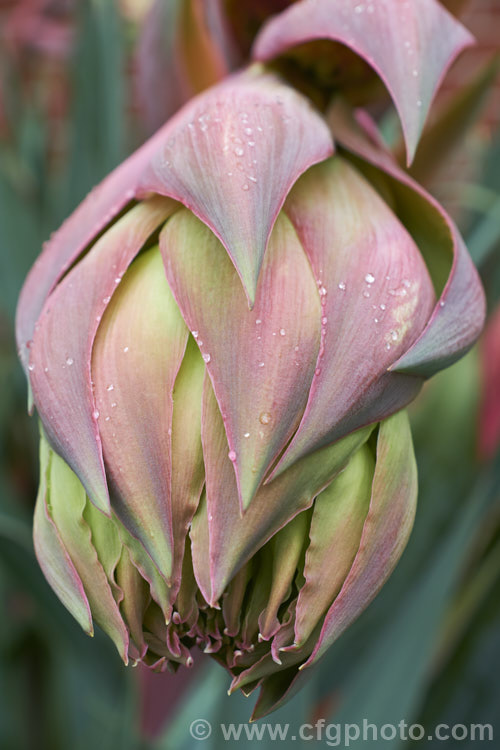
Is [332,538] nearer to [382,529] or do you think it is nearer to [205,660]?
[382,529]

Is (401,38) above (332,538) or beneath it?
above

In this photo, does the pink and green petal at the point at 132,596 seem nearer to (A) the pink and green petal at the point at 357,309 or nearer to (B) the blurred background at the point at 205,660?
(A) the pink and green petal at the point at 357,309

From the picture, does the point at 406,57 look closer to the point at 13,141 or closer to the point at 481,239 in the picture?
the point at 481,239

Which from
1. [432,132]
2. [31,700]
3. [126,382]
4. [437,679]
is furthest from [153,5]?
[31,700]

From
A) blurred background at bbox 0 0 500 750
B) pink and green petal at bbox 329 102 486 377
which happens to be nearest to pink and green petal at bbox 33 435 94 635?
pink and green petal at bbox 329 102 486 377

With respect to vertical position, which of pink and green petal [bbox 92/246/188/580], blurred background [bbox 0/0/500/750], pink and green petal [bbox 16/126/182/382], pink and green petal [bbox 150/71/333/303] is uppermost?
pink and green petal [bbox 150/71/333/303]

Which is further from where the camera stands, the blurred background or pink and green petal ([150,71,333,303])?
the blurred background

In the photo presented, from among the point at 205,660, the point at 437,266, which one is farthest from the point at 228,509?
the point at 205,660

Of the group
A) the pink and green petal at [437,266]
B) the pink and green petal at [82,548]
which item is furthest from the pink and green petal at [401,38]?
the pink and green petal at [82,548]

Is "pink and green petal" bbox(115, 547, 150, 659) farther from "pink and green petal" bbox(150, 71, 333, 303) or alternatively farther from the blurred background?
the blurred background
